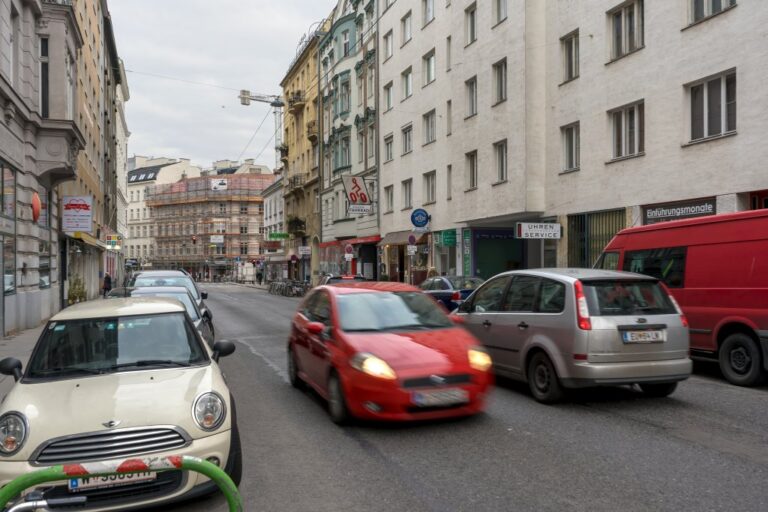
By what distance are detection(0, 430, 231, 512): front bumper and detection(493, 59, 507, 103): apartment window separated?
20.6 m

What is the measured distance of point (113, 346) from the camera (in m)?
5.18

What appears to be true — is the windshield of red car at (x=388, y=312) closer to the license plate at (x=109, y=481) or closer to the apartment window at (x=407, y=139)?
the license plate at (x=109, y=481)

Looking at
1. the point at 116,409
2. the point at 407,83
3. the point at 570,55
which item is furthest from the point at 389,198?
the point at 116,409

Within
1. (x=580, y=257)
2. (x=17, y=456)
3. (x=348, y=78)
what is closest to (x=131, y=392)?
(x=17, y=456)

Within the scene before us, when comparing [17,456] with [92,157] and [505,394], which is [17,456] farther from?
[92,157]

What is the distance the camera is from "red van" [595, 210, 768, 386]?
820 cm

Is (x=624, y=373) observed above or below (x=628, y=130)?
below

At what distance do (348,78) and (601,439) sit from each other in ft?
128

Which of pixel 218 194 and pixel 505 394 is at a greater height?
pixel 218 194

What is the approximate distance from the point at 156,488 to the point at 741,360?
25.8ft

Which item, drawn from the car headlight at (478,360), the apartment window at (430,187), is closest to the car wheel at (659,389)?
the car headlight at (478,360)

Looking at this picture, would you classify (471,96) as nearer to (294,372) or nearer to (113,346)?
(294,372)

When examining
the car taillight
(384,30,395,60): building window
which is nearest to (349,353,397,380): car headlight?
the car taillight

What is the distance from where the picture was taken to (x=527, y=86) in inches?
827
